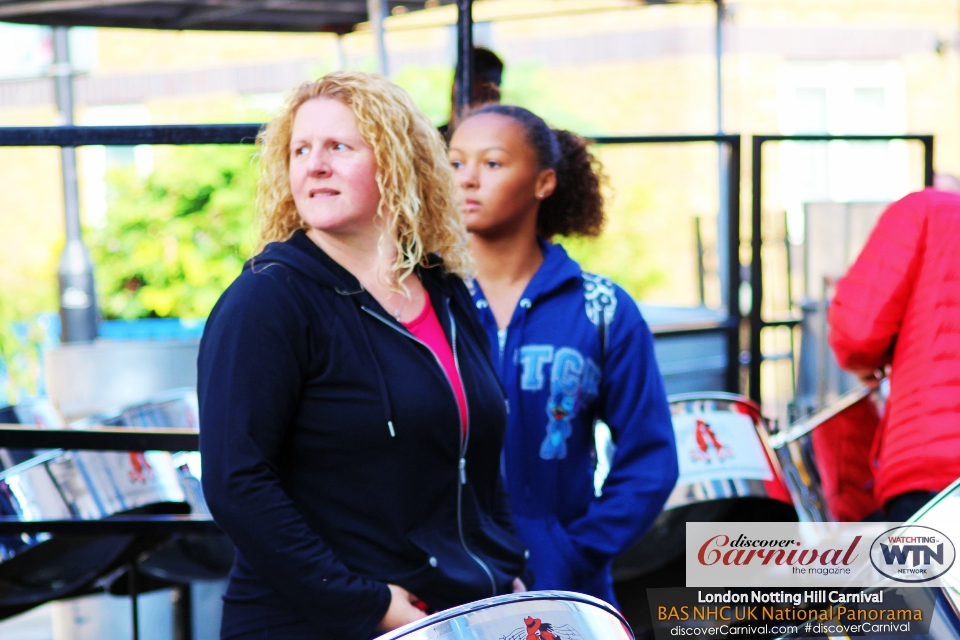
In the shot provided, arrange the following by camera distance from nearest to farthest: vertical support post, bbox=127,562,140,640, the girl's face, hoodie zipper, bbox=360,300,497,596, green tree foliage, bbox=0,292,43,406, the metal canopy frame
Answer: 1. hoodie zipper, bbox=360,300,497,596
2. the girl's face
3. vertical support post, bbox=127,562,140,640
4. the metal canopy frame
5. green tree foliage, bbox=0,292,43,406

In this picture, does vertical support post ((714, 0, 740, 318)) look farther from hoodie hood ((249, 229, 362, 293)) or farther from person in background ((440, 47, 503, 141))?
hoodie hood ((249, 229, 362, 293))

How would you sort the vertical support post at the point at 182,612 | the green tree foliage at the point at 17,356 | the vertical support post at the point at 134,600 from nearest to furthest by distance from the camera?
1. the vertical support post at the point at 134,600
2. the vertical support post at the point at 182,612
3. the green tree foliage at the point at 17,356

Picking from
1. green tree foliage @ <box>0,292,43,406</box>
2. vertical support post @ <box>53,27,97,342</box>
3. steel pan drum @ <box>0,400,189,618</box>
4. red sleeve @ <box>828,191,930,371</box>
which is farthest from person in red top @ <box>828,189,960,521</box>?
green tree foliage @ <box>0,292,43,406</box>

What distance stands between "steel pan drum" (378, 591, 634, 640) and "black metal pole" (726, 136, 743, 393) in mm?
1934

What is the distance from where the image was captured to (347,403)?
1.16 meters

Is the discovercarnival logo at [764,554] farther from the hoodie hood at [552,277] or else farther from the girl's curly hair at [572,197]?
the girl's curly hair at [572,197]

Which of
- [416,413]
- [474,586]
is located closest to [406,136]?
[416,413]

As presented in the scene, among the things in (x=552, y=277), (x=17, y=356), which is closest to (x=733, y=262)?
(x=552, y=277)

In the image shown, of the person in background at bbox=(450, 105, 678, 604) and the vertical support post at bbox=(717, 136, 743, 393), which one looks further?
the vertical support post at bbox=(717, 136, 743, 393)

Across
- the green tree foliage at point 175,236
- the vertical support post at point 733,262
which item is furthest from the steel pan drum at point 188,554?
the green tree foliage at point 175,236

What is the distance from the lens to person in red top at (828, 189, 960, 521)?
1.71 m

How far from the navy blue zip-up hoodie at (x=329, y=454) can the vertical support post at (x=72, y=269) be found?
12.7 feet

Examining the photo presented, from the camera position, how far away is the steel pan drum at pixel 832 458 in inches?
85.2

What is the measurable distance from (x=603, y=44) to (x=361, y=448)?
24.0 ft
